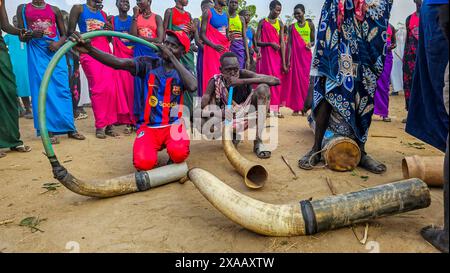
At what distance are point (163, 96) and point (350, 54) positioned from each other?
6.00ft

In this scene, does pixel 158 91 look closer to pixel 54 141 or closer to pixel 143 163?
pixel 143 163

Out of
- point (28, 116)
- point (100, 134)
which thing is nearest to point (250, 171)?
point (100, 134)

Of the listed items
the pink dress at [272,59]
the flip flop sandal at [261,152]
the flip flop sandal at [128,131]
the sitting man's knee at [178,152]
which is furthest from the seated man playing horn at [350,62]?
the pink dress at [272,59]

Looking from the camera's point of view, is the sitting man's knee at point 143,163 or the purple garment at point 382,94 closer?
the sitting man's knee at point 143,163

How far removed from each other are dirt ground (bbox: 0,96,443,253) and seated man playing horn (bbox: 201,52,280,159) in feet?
1.18

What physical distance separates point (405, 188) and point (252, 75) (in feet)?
8.12

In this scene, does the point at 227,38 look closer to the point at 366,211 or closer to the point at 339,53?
the point at 339,53

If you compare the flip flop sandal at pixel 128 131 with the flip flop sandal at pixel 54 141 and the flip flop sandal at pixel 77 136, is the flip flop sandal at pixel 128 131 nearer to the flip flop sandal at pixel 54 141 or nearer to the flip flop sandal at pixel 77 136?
the flip flop sandal at pixel 77 136

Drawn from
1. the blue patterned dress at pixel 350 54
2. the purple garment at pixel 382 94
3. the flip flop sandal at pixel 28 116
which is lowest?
the flip flop sandal at pixel 28 116

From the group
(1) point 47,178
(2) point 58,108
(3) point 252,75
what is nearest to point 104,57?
(1) point 47,178

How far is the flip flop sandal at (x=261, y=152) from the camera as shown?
3709 mm

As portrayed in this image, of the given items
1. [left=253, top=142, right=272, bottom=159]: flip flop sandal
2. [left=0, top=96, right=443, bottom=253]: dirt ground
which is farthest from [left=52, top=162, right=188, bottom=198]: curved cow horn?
[left=253, top=142, right=272, bottom=159]: flip flop sandal

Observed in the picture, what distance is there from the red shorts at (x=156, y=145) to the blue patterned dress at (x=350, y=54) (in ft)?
4.74

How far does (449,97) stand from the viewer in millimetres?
1657
